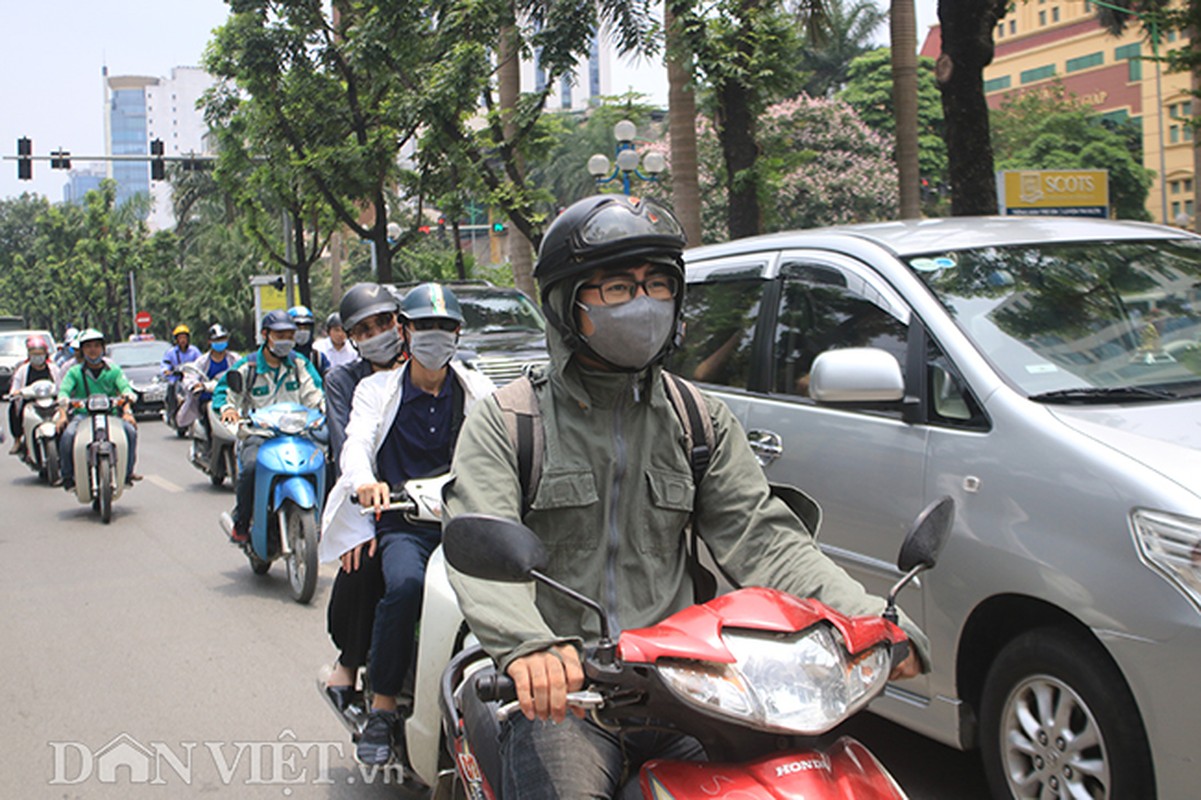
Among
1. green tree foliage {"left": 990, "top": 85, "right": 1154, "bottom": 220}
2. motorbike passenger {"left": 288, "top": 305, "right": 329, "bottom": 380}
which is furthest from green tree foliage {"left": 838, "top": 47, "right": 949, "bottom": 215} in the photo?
motorbike passenger {"left": 288, "top": 305, "right": 329, "bottom": 380}

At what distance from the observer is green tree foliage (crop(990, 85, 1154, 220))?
153 ft

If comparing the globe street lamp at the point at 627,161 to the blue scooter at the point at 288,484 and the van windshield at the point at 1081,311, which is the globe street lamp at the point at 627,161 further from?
the van windshield at the point at 1081,311

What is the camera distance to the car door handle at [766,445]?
4.81 metres

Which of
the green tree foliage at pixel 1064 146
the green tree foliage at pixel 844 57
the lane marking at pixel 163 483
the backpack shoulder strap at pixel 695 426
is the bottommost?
the lane marking at pixel 163 483

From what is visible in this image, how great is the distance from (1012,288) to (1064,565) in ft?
4.11

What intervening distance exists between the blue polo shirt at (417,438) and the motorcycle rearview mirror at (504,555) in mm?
2696

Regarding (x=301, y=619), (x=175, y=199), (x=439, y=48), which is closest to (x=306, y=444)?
(x=301, y=619)

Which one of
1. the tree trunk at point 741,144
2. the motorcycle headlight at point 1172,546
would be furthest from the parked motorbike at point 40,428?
the motorcycle headlight at point 1172,546

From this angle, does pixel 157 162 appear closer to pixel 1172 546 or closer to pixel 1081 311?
pixel 1081 311

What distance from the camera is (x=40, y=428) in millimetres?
14391

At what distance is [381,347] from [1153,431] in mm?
3542

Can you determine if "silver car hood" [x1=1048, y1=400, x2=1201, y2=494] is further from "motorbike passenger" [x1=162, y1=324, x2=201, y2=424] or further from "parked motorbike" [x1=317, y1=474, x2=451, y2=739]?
"motorbike passenger" [x1=162, y1=324, x2=201, y2=424]

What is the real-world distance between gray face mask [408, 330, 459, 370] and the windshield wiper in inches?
84.7

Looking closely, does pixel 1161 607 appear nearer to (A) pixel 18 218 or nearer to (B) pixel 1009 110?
(B) pixel 1009 110
